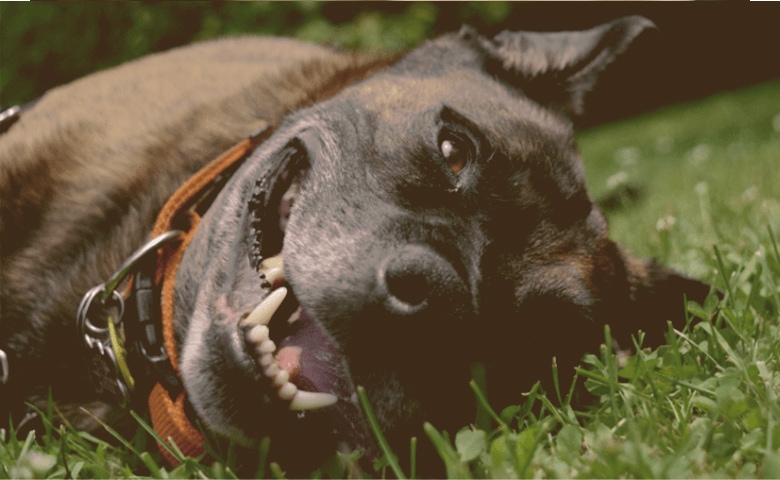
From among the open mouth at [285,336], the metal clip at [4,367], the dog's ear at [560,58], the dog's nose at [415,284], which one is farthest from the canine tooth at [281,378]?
the dog's ear at [560,58]

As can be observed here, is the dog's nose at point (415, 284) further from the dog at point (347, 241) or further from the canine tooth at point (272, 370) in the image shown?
the canine tooth at point (272, 370)

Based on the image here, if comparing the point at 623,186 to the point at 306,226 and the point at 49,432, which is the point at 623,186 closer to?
the point at 306,226

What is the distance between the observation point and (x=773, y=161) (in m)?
6.06

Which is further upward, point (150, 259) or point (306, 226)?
point (306, 226)

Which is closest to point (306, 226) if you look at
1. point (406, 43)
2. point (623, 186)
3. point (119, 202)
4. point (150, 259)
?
→ point (150, 259)

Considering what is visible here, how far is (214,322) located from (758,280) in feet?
5.14

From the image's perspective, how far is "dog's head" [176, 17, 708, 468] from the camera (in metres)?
1.92

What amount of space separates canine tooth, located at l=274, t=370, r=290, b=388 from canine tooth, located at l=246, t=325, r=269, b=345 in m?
0.09

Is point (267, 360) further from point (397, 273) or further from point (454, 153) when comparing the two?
point (454, 153)

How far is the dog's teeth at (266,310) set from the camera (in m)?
1.96

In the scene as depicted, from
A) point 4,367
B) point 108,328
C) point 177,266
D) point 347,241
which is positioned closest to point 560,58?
point 347,241

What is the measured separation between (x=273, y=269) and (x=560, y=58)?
1.49 meters

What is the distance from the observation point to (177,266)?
7.75 feet

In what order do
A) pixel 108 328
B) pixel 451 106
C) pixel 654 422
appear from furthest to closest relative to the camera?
pixel 451 106
pixel 108 328
pixel 654 422
